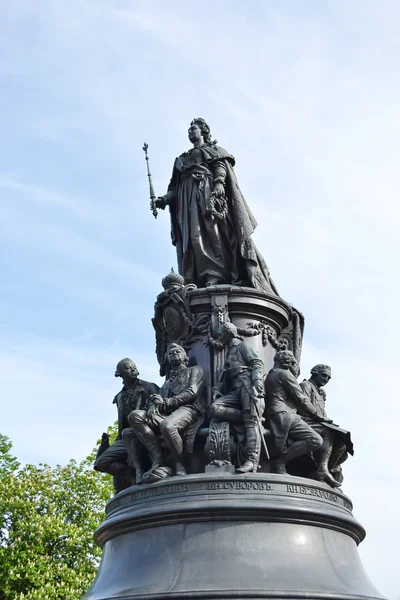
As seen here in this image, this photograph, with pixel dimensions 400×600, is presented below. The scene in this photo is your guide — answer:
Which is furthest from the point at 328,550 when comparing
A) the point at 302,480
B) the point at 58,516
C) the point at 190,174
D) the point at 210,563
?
the point at 58,516

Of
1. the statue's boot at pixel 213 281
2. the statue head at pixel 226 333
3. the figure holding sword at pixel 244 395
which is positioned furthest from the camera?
the statue's boot at pixel 213 281

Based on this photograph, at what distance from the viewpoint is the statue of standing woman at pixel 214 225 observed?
43.4 ft

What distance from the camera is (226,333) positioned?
11.8 meters

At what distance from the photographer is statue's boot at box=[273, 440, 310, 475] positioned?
10.9 meters

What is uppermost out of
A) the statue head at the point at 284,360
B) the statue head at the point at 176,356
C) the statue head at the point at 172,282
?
the statue head at the point at 172,282

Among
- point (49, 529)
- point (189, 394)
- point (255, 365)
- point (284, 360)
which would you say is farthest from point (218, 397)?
point (49, 529)

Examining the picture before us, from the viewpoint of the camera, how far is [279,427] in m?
10.9

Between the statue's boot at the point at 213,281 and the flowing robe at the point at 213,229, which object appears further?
the flowing robe at the point at 213,229

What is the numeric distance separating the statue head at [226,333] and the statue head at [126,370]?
136 cm

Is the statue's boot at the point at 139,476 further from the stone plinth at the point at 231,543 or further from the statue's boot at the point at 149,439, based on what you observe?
the stone plinth at the point at 231,543

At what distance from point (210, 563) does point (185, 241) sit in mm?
5698

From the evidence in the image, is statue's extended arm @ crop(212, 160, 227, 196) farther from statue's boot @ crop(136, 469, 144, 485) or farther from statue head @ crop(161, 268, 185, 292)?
statue's boot @ crop(136, 469, 144, 485)

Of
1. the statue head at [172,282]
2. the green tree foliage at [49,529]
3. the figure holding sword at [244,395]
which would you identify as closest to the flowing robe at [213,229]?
the statue head at [172,282]

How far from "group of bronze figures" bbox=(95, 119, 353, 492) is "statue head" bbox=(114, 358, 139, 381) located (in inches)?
0.6
